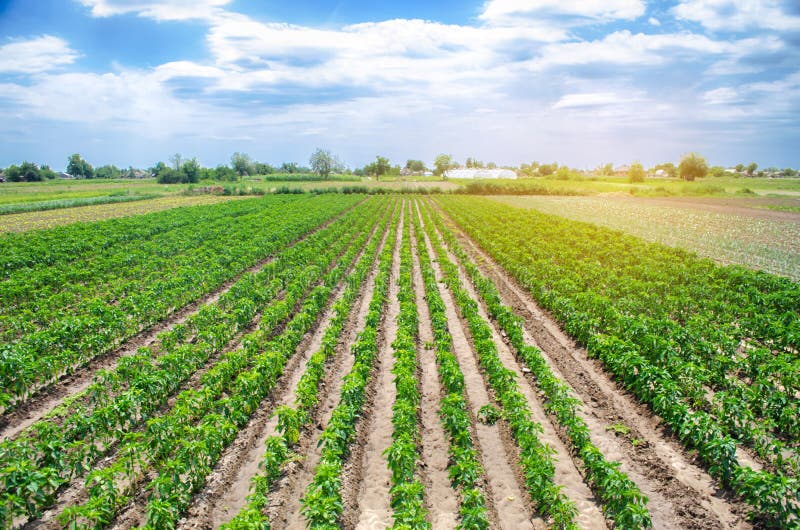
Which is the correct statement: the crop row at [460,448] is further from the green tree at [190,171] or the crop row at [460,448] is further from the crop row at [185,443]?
the green tree at [190,171]

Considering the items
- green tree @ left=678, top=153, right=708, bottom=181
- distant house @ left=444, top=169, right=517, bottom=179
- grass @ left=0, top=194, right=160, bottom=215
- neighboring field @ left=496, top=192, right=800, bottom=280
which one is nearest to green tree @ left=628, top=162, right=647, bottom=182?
green tree @ left=678, top=153, right=708, bottom=181

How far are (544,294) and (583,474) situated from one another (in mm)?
9210

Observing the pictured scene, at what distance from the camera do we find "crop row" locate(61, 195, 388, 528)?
6.01 m

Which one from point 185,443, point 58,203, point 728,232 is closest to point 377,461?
point 185,443

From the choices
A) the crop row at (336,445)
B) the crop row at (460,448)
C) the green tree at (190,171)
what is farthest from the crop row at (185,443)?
the green tree at (190,171)

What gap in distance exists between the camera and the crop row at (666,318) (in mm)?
6922

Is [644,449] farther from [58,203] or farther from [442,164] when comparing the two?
[442,164]

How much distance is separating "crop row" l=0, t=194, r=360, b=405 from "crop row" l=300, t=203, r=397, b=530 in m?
6.24

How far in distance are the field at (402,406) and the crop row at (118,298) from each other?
0.37 feet

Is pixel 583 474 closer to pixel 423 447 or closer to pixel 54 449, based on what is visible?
pixel 423 447

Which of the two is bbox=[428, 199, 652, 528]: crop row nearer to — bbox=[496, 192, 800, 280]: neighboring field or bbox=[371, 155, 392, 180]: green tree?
bbox=[496, 192, 800, 280]: neighboring field

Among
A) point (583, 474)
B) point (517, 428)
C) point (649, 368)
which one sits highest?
point (649, 368)

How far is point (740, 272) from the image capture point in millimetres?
18156

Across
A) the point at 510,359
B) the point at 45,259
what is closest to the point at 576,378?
the point at 510,359
